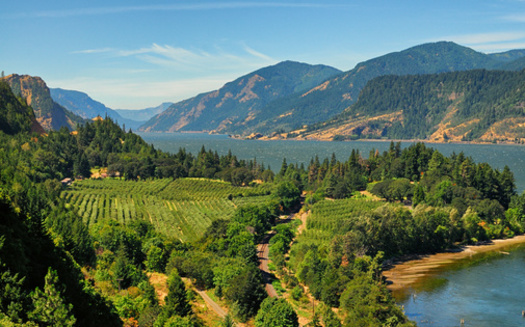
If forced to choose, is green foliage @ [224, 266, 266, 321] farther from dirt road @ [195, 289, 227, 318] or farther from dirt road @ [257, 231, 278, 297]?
dirt road @ [257, 231, 278, 297]

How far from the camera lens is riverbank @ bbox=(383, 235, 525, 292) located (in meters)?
70.1

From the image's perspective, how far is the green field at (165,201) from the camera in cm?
9875

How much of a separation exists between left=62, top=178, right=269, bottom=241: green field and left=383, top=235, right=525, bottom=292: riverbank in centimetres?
4125

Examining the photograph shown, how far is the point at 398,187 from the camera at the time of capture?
115 m

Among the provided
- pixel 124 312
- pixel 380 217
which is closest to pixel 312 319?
pixel 124 312

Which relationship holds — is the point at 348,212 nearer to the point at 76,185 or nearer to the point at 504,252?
the point at 504,252

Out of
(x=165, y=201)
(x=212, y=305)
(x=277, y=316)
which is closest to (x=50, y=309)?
(x=277, y=316)

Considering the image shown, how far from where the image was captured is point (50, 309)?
23922mm

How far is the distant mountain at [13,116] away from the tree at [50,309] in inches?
6462

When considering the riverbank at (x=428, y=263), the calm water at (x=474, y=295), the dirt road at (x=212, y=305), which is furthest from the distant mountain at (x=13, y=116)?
the calm water at (x=474, y=295)

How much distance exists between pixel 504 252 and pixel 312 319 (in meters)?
55.2

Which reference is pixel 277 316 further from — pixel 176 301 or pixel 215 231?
pixel 215 231

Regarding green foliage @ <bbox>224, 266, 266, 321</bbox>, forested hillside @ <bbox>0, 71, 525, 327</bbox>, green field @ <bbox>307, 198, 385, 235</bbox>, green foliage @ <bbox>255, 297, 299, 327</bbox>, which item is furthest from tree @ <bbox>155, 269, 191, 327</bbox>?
green field @ <bbox>307, 198, 385, 235</bbox>

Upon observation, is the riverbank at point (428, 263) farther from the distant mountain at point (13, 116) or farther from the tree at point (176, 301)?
the distant mountain at point (13, 116)
